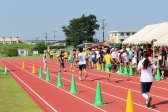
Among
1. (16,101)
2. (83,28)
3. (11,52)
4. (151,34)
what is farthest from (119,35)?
(16,101)

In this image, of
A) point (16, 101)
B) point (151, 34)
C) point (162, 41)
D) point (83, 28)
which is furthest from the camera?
point (83, 28)

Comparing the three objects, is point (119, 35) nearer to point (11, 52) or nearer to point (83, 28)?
point (83, 28)

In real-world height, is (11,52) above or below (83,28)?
below

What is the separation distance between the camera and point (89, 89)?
15.3 meters

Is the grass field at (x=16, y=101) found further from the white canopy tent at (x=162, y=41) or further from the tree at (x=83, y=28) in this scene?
the tree at (x=83, y=28)

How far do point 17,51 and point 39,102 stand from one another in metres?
64.1

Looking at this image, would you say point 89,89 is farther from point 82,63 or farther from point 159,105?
point 159,105

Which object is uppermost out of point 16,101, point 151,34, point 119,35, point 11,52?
point 119,35

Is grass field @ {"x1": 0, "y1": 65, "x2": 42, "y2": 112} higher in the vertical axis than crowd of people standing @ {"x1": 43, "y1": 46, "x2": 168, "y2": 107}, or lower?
lower

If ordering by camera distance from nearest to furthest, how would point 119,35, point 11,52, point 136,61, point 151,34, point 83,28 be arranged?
1. point 136,61
2. point 151,34
3. point 11,52
4. point 83,28
5. point 119,35

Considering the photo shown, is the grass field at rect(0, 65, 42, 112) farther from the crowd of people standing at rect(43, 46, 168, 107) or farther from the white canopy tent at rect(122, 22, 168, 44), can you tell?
the white canopy tent at rect(122, 22, 168, 44)

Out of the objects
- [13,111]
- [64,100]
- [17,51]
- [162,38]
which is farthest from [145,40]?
[17,51]

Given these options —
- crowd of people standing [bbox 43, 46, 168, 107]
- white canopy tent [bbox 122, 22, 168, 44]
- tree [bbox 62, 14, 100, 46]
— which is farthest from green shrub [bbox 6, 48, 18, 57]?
white canopy tent [bbox 122, 22, 168, 44]

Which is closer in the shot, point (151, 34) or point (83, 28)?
point (151, 34)
